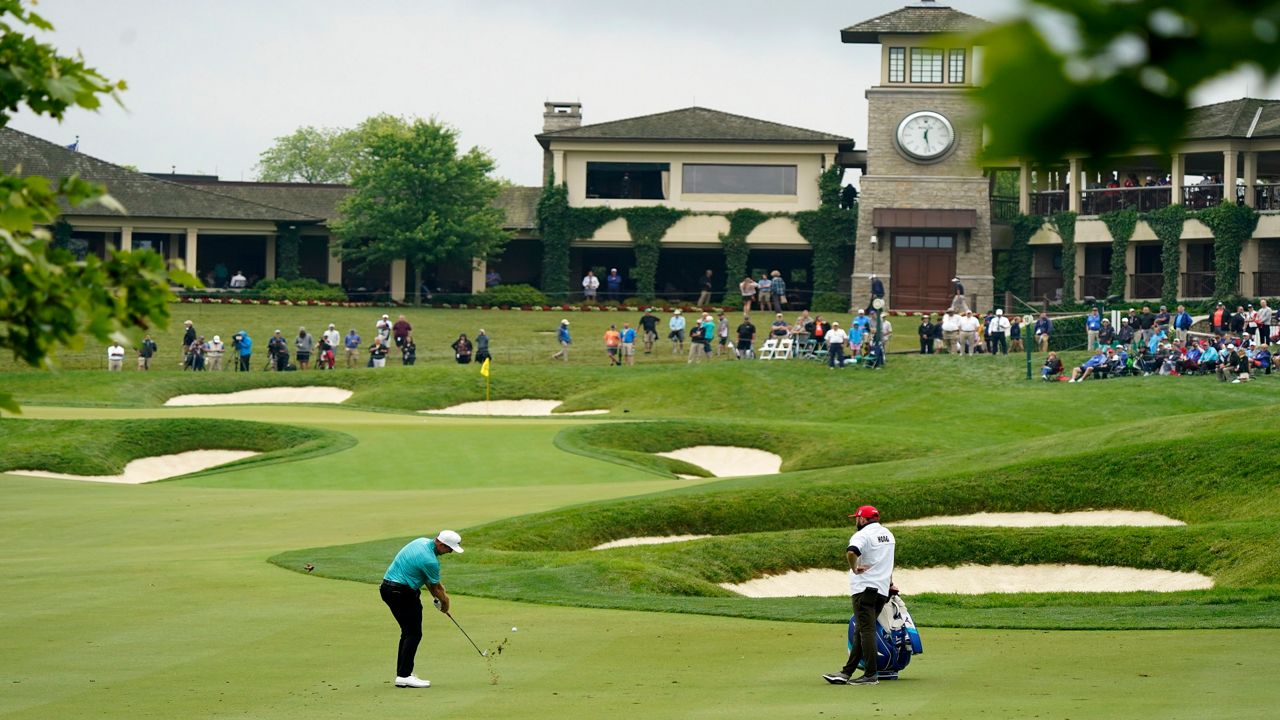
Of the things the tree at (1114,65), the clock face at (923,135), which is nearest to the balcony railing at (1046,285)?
the clock face at (923,135)

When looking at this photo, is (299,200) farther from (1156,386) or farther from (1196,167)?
(1156,386)

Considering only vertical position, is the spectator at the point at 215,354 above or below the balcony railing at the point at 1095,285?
below

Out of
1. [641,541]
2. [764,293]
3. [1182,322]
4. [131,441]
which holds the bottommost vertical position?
[641,541]

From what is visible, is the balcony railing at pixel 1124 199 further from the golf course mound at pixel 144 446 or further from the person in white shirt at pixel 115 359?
the golf course mound at pixel 144 446

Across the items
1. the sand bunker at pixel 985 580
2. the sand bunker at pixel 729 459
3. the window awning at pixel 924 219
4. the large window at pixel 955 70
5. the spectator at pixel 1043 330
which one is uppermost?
the large window at pixel 955 70

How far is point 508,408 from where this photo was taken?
53688 mm

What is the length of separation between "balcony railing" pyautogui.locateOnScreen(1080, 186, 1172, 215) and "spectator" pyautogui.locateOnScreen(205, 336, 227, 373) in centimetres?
3930

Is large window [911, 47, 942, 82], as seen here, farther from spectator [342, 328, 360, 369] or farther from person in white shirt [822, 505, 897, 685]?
person in white shirt [822, 505, 897, 685]

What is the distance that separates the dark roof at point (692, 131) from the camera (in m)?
80.5

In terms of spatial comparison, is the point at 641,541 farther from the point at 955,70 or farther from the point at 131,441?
the point at 955,70

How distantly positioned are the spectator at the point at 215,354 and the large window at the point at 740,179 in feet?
96.8

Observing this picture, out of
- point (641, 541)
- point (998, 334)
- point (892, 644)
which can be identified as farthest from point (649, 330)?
point (892, 644)

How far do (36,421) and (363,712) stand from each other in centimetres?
3149

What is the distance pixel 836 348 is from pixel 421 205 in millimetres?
30291
